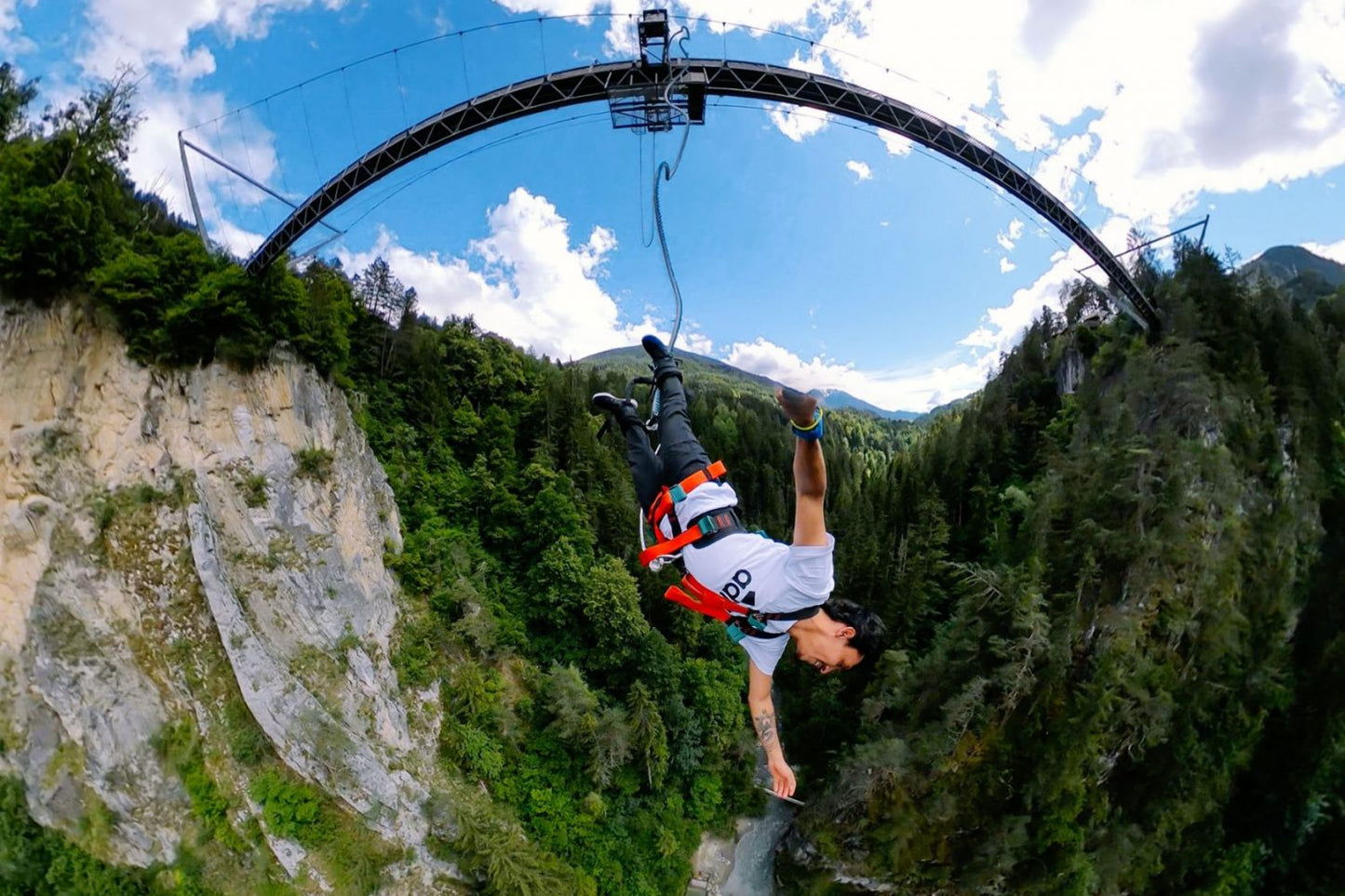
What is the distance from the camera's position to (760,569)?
3.77 metres

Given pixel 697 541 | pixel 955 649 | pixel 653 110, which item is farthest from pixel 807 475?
pixel 955 649

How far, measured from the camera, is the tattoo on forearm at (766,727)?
13.2ft

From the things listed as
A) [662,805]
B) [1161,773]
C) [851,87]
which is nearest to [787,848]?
[662,805]

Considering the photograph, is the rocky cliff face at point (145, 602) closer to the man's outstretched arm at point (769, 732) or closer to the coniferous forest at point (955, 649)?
the coniferous forest at point (955, 649)

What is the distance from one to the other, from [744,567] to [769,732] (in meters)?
1.34

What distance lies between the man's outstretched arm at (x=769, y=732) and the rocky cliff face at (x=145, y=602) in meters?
12.3

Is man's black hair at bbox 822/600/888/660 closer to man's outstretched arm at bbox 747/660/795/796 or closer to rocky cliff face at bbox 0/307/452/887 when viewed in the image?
man's outstretched arm at bbox 747/660/795/796

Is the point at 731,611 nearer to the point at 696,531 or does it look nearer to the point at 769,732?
the point at 696,531

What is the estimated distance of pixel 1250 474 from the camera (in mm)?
15172

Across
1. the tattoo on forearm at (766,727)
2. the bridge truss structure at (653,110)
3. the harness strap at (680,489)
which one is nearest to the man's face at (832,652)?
the tattoo on forearm at (766,727)

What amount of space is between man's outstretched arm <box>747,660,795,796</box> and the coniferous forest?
7761 mm

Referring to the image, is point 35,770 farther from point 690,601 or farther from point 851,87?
point 851,87

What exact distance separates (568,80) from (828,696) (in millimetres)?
21088

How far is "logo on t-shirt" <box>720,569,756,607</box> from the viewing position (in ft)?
12.5
